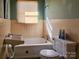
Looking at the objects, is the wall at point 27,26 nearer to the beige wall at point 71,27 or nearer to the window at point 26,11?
the window at point 26,11

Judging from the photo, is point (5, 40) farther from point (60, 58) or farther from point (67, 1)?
point (67, 1)

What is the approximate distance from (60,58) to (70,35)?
0.48 meters

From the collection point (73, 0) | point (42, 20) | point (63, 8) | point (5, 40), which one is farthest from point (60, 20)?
point (42, 20)

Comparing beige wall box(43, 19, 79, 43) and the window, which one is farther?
the window

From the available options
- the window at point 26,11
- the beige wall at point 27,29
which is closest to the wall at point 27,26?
the beige wall at point 27,29

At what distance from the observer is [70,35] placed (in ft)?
9.42

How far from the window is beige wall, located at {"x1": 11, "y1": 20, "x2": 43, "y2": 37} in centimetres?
15

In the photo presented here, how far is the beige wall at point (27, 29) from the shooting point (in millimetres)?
4957

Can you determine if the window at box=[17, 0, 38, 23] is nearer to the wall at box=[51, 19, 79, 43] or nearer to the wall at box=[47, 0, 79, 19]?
the wall at box=[47, 0, 79, 19]

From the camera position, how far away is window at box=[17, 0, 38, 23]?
4906mm

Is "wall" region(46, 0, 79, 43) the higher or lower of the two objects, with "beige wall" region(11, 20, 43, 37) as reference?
higher

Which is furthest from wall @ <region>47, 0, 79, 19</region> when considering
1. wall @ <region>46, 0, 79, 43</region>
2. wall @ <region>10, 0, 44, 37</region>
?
wall @ <region>10, 0, 44, 37</region>

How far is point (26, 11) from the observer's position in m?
4.94

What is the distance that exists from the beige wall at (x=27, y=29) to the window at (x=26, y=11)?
0.15m
